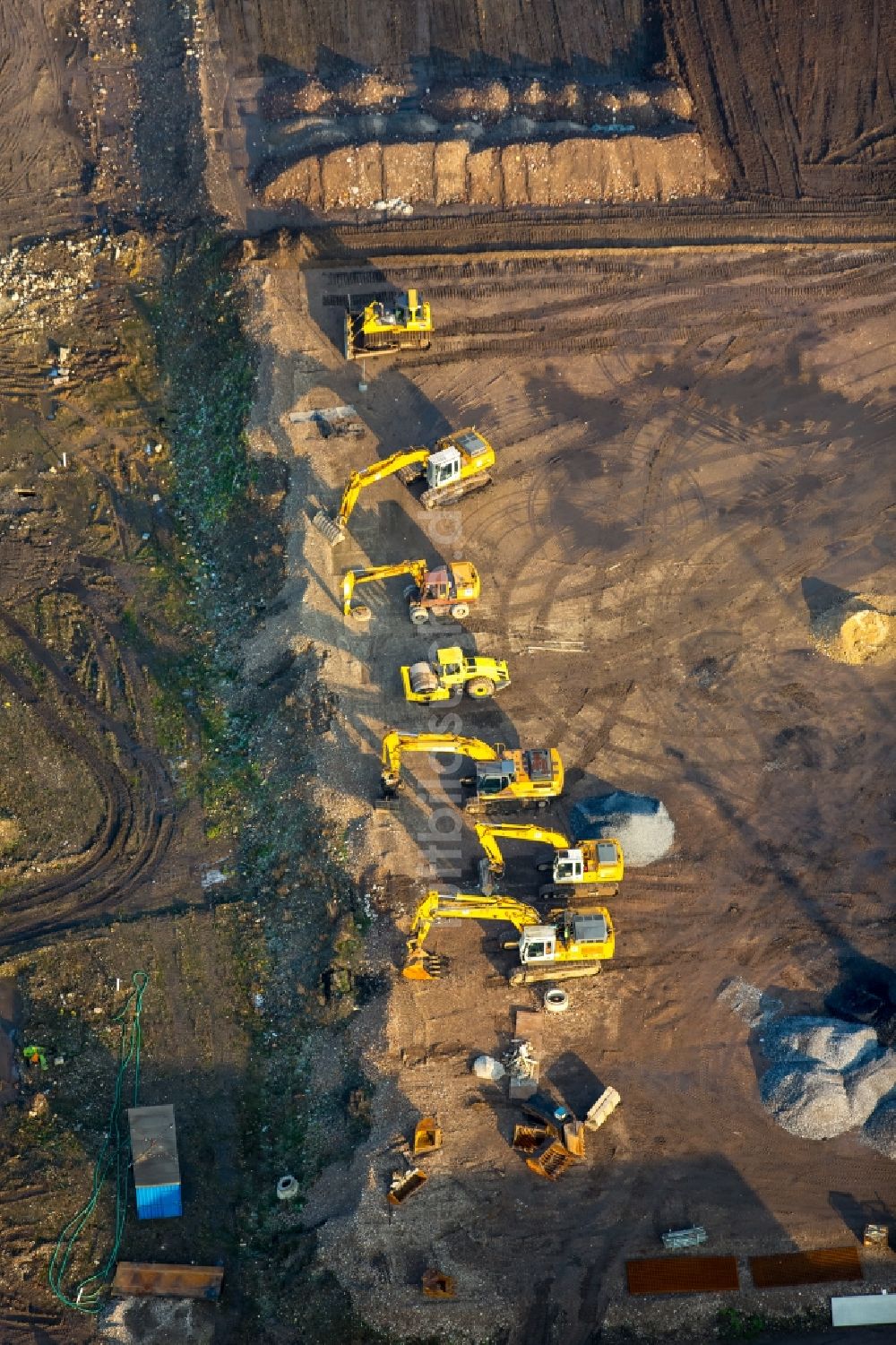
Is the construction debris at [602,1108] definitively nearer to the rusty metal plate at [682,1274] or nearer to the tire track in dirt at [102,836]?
the rusty metal plate at [682,1274]

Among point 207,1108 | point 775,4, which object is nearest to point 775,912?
point 207,1108

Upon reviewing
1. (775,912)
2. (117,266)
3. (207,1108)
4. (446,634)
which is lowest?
(207,1108)

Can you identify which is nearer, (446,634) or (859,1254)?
(859,1254)

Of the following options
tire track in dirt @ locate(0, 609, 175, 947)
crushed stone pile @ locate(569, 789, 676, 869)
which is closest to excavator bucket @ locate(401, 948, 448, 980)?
crushed stone pile @ locate(569, 789, 676, 869)

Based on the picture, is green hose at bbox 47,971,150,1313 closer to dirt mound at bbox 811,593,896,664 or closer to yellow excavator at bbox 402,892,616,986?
yellow excavator at bbox 402,892,616,986

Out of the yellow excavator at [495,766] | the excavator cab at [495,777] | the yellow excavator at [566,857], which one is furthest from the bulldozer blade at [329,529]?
the yellow excavator at [566,857]

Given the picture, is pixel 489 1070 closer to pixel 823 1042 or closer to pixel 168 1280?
pixel 823 1042

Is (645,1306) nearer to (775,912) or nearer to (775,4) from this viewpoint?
(775,912)
